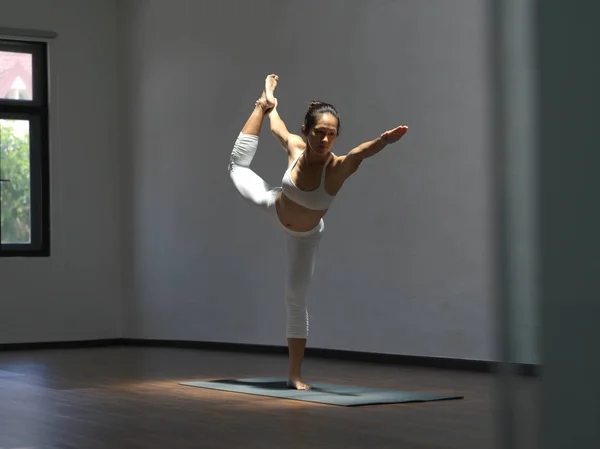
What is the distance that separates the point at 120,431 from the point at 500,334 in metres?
2.15

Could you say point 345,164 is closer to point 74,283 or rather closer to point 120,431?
point 120,431

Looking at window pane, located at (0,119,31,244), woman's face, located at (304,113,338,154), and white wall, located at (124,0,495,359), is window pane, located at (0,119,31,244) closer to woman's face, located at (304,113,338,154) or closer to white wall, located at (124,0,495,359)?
white wall, located at (124,0,495,359)

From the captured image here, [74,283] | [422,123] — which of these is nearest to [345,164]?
[422,123]

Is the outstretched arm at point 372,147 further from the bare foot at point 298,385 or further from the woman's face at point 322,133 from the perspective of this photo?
the bare foot at point 298,385

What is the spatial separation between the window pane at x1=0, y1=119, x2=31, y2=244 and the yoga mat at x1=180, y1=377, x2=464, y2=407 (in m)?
3.81

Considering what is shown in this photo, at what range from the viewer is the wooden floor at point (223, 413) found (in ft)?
9.02

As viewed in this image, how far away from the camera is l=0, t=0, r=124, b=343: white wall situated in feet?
25.9

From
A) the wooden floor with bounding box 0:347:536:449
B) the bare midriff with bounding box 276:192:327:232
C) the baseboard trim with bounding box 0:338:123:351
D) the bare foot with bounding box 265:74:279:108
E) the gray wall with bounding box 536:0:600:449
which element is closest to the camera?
the gray wall with bounding box 536:0:600:449

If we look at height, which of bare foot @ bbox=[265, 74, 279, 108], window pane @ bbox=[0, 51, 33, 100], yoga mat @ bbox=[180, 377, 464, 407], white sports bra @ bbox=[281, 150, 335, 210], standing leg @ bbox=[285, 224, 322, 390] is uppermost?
window pane @ bbox=[0, 51, 33, 100]

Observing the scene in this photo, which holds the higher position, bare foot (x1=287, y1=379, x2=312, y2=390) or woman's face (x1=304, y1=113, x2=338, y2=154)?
woman's face (x1=304, y1=113, x2=338, y2=154)

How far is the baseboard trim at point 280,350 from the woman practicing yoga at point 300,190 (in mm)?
1195

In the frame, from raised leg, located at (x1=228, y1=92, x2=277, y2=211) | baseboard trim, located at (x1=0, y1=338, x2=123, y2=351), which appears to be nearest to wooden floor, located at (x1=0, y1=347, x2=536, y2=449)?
raised leg, located at (x1=228, y1=92, x2=277, y2=211)

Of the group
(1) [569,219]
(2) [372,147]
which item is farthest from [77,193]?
(1) [569,219]

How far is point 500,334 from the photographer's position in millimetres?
1073
